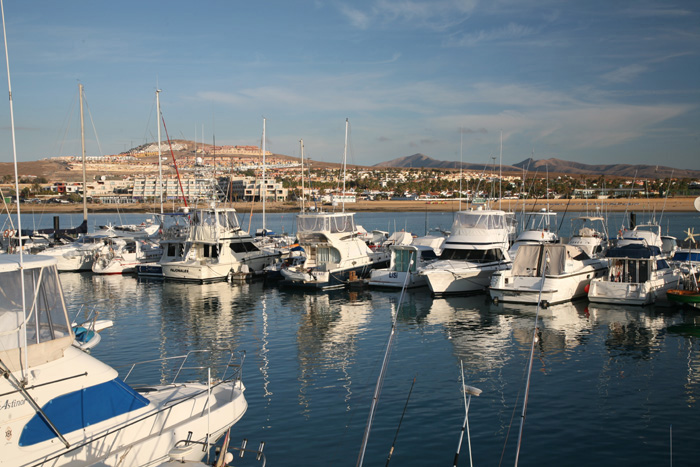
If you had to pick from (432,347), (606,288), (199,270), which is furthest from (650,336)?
(199,270)

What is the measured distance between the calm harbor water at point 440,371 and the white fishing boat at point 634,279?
2.24 feet

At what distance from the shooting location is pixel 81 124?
175 ft

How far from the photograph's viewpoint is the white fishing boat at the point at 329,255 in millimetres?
34906

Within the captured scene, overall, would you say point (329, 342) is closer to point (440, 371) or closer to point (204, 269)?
point (440, 371)

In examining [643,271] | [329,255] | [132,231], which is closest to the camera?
[643,271]

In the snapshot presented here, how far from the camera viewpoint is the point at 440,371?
17984mm

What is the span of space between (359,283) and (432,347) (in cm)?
1404

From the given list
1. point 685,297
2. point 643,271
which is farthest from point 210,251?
point 685,297

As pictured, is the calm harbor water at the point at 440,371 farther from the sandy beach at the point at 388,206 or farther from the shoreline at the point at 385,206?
the shoreline at the point at 385,206

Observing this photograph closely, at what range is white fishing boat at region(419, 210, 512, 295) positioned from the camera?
3142cm

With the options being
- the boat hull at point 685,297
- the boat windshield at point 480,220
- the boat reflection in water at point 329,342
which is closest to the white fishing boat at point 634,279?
the boat hull at point 685,297

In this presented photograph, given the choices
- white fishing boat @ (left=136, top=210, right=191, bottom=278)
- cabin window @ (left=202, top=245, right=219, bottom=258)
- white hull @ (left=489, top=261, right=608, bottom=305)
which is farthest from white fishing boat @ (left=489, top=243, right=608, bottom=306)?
white fishing boat @ (left=136, top=210, right=191, bottom=278)

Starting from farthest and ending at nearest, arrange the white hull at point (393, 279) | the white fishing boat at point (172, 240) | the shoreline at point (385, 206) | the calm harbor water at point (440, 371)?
the shoreline at point (385, 206) < the white fishing boat at point (172, 240) < the white hull at point (393, 279) < the calm harbor water at point (440, 371)

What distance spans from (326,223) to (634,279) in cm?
1726
